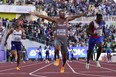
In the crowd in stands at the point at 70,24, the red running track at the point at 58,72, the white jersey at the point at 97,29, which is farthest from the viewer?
the crowd in stands at the point at 70,24

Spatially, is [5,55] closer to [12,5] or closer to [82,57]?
[82,57]

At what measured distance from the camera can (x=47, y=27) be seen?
46844mm

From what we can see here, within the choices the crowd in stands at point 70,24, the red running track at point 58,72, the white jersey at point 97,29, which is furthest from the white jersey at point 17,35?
the crowd in stands at point 70,24

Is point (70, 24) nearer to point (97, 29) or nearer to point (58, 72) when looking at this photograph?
point (58, 72)

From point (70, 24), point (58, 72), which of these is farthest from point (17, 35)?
point (70, 24)

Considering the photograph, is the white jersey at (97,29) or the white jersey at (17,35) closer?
the white jersey at (97,29)

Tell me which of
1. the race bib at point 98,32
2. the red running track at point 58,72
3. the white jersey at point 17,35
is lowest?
the red running track at point 58,72

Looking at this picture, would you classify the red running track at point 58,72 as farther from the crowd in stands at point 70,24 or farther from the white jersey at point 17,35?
the crowd in stands at point 70,24

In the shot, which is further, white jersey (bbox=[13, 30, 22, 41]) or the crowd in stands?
the crowd in stands

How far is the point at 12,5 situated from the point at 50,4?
6.47m

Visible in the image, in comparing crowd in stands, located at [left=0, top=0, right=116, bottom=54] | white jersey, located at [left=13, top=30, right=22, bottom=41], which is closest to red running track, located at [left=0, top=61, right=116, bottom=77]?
white jersey, located at [left=13, top=30, right=22, bottom=41]

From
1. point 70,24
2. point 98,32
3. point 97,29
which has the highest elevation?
point 97,29

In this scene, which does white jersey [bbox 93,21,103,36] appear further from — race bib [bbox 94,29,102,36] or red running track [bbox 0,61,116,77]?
red running track [bbox 0,61,116,77]

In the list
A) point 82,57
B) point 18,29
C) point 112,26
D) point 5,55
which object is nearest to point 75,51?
point 82,57
